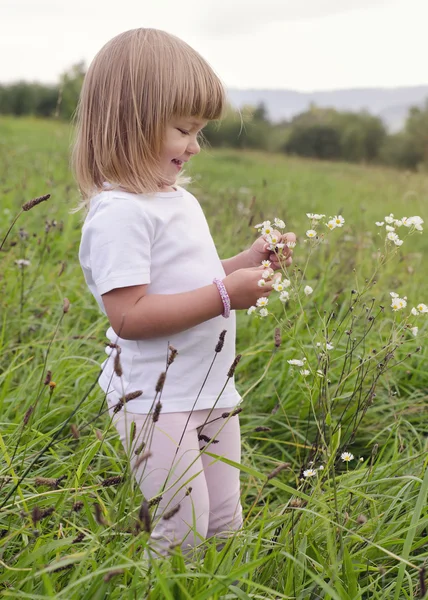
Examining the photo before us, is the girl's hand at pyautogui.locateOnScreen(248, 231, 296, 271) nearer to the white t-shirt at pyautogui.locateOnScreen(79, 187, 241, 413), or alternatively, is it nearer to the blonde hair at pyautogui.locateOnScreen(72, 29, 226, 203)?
the white t-shirt at pyautogui.locateOnScreen(79, 187, 241, 413)

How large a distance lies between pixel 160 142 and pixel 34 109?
42.3m

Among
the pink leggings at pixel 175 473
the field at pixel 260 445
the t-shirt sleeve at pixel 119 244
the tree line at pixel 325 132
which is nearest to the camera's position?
the field at pixel 260 445

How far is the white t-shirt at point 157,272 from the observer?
1673 mm

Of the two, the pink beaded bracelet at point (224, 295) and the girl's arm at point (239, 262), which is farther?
the girl's arm at point (239, 262)

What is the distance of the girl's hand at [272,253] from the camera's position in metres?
1.83

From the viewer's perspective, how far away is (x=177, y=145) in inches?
72.4

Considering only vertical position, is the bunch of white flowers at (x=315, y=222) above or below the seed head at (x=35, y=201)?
below

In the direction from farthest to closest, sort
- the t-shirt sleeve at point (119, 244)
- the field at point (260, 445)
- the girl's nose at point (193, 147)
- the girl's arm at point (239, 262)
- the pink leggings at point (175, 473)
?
the girl's arm at point (239, 262)
the girl's nose at point (193, 147)
the pink leggings at point (175, 473)
the t-shirt sleeve at point (119, 244)
the field at point (260, 445)

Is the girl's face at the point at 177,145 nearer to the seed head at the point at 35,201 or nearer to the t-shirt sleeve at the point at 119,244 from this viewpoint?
the t-shirt sleeve at the point at 119,244

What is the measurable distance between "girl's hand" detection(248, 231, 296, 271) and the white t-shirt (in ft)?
0.58

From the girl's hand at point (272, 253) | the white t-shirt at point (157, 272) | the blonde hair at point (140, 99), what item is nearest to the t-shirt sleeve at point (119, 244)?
the white t-shirt at point (157, 272)

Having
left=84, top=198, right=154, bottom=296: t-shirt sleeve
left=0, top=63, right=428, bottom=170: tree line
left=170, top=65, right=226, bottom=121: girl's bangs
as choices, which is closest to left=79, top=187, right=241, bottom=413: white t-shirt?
left=84, top=198, right=154, bottom=296: t-shirt sleeve

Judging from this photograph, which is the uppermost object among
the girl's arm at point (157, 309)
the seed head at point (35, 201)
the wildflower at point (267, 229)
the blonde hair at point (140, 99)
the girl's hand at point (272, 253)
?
the blonde hair at point (140, 99)

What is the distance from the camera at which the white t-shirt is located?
1.67m
